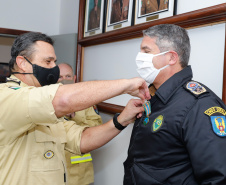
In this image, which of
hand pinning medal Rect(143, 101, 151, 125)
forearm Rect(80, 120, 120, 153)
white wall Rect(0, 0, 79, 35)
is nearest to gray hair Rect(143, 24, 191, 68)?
hand pinning medal Rect(143, 101, 151, 125)

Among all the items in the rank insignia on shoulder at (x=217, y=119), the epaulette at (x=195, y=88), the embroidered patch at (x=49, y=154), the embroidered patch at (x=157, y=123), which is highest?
the epaulette at (x=195, y=88)

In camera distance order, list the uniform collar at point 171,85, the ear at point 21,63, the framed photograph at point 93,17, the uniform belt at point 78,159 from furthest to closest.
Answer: the framed photograph at point 93,17, the uniform belt at point 78,159, the ear at point 21,63, the uniform collar at point 171,85

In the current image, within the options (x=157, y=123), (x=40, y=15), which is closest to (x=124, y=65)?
(x=157, y=123)

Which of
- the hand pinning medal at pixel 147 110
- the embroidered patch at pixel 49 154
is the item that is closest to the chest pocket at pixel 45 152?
the embroidered patch at pixel 49 154

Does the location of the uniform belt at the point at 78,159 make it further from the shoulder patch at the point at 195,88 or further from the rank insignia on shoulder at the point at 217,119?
the rank insignia on shoulder at the point at 217,119

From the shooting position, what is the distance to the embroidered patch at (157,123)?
3.98 feet

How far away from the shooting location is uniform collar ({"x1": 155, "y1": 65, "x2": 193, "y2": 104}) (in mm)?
1277

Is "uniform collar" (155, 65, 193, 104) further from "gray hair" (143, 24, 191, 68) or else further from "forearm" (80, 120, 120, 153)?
"forearm" (80, 120, 120, 153)

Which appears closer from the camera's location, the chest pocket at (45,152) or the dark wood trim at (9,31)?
the chest pocket at (45,152)

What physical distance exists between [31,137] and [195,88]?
0.90 metres

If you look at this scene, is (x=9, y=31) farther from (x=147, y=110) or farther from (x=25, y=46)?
(x=147, y=110)

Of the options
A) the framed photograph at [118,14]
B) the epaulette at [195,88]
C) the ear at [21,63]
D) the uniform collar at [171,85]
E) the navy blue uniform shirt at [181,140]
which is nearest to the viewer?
the navy blue uniform shirt at [181,140]

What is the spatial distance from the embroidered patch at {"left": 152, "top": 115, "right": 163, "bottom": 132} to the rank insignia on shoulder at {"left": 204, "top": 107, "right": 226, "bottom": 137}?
216mm

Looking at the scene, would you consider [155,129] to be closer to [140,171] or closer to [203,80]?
[140,171]
